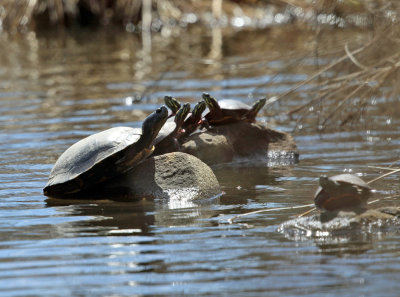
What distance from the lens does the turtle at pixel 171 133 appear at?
598 centimetres

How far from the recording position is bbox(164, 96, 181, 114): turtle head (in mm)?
6198

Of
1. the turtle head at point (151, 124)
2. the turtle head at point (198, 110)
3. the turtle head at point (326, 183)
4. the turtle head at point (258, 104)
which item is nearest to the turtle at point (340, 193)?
the turtle head at point (326, 183)

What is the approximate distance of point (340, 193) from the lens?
4547 millimetres

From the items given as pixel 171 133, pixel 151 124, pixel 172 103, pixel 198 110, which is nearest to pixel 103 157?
pixel 151 124

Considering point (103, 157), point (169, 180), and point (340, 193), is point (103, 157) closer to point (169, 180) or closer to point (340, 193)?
point (169, 180)

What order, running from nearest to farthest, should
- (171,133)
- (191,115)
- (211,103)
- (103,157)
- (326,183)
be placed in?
(326,183) < (103,157) < (171,133) < (191,115) < (211,103)

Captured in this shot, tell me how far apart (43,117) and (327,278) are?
5.50 meters

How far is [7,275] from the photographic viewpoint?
3930 millimetres

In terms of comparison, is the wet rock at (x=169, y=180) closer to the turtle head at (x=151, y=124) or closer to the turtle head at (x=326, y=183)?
the turtle head at (x=151, y=124)

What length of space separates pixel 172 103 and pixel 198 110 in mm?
224

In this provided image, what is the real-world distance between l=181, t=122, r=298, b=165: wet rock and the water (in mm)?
144

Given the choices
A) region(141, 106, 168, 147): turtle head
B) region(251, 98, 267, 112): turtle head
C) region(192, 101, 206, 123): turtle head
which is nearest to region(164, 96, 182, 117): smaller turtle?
region(192, 101, 206, 123): turtle head

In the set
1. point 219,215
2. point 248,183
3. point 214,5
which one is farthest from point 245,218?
point 214,5

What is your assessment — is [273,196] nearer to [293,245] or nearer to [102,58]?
[293,245]
